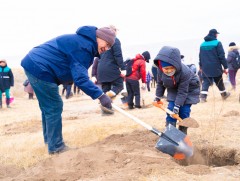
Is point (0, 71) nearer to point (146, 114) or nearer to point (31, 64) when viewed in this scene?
point (146, 114)

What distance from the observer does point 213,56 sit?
32.9 ft

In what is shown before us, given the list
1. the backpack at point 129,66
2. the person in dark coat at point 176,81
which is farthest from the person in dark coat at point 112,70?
the person in dark coat at point 176,81

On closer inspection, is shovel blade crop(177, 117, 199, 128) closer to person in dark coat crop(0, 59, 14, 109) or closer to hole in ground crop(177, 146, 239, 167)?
hole in ground crop(177, 146, 239, 167)

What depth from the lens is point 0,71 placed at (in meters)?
13.4

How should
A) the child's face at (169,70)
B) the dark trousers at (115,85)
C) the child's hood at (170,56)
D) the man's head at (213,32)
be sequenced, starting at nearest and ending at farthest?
1. the child's hood at (170,56)
2. the child's face at (169,70)
3. the dark trousers at (115,85)
4. the man's head at (213,32)

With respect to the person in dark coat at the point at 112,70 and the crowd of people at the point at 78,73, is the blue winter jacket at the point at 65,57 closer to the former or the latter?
the crowd of people at the point at 78,73

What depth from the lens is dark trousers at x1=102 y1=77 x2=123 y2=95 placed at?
311 inches

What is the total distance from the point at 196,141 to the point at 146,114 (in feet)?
9.59

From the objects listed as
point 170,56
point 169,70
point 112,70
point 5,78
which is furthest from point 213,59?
point 5,78

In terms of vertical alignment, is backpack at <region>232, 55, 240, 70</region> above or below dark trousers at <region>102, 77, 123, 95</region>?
below

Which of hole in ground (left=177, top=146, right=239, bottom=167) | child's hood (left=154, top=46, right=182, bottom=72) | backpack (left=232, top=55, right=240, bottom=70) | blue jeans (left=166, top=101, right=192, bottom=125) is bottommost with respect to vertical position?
backpack (left=232, top=55, right=240, bottom=70)

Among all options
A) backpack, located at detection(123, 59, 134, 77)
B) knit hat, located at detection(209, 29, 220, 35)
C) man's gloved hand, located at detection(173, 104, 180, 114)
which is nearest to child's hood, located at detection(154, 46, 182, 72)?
man's gloved hand, located at detection(173, 104, 180, 114)

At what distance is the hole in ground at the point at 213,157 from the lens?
Result: 4.80 metres

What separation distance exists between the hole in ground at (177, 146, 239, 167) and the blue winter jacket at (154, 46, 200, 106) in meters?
0.75
